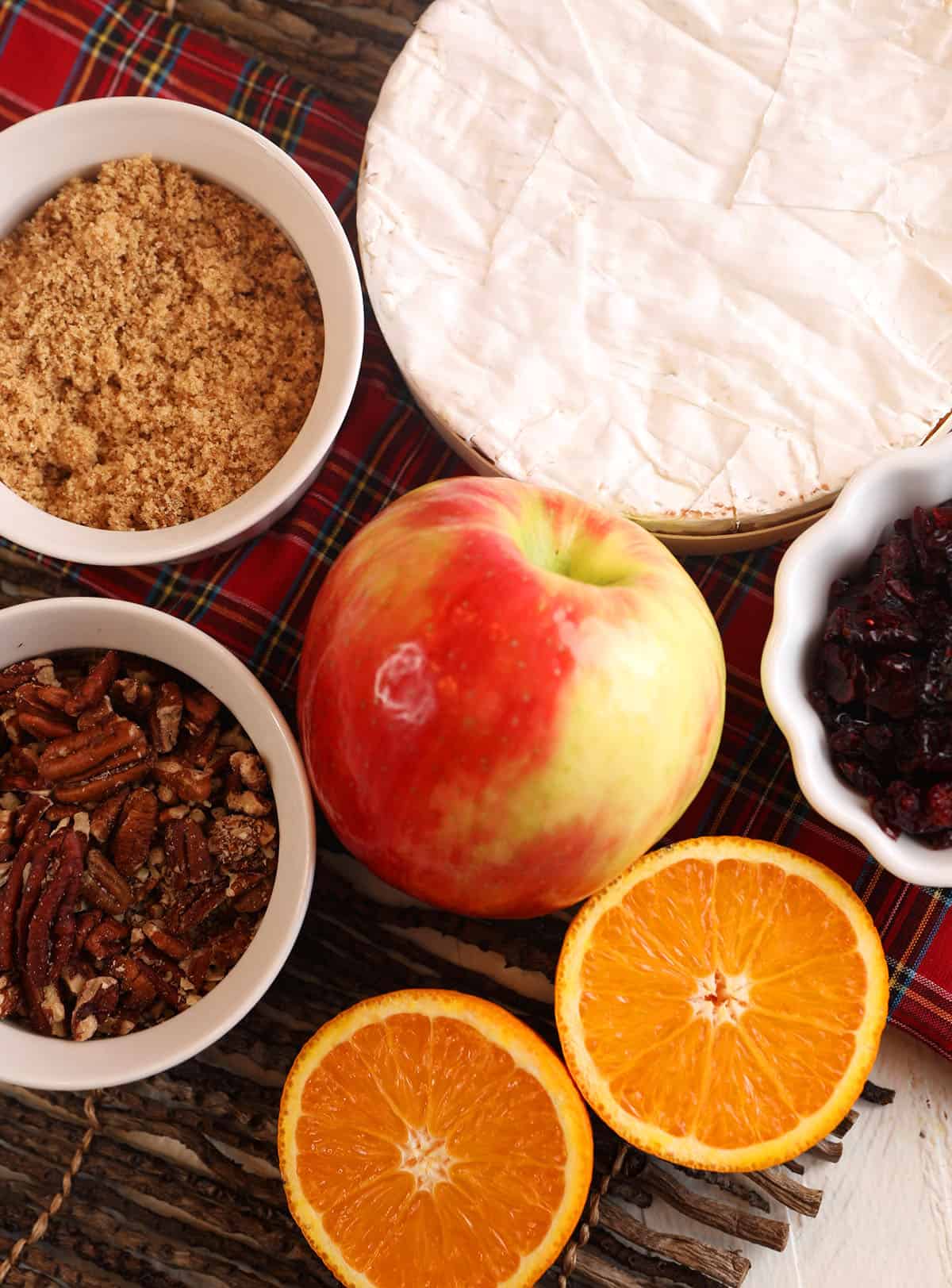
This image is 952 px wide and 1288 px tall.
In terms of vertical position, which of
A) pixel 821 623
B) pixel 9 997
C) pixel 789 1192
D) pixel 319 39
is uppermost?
pixel 319 39

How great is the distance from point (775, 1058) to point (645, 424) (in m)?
0.56

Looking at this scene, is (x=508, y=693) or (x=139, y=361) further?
(x=139, y=361)

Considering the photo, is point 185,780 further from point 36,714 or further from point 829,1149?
point 829,1149

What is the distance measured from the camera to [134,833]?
977mm

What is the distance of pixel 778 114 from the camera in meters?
0.98

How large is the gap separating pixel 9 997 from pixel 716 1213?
0.66 m

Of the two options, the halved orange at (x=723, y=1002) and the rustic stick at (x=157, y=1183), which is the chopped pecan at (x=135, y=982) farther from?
the halved orange at (x=723, y=1002)

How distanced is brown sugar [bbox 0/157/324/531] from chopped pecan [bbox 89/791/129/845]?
238 millimetres

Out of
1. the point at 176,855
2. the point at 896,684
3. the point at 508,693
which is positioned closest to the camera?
the point at 508,693

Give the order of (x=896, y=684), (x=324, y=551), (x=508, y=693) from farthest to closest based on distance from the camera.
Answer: (x=324, y=551) → (x=896, y=684) → (x=508, y=693)

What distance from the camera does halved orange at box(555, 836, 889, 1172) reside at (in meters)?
0.95

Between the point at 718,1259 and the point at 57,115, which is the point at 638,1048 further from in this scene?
the point at 57,115

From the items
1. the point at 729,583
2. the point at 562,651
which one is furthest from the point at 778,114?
the point at 562,651

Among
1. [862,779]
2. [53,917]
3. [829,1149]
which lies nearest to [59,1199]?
[53,917]
